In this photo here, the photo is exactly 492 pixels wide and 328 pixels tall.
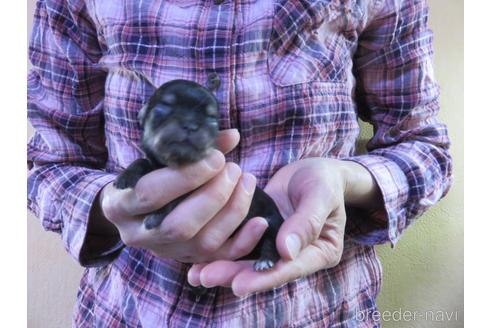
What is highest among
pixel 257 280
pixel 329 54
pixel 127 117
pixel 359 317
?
pixel 329 54

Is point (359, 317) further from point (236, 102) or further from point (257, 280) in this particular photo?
point (236, 102)

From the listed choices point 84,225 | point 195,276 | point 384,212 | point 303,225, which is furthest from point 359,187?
point 84,225

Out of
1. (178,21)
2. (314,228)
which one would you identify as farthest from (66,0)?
(314,228)

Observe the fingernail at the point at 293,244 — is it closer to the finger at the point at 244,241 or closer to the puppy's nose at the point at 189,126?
the finger at the point at 244,241

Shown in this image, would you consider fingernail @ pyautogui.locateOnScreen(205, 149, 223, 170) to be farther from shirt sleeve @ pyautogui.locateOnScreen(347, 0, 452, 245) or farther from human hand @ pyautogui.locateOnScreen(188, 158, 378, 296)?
shirt sleeve @ pyautogui.locateOnScreen(347, 0, 452, 245)

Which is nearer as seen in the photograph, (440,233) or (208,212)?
(208,212)

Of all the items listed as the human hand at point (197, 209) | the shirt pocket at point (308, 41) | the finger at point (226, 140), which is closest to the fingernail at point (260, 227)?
the human hand at point (197, 209)

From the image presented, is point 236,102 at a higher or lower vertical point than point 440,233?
higher
